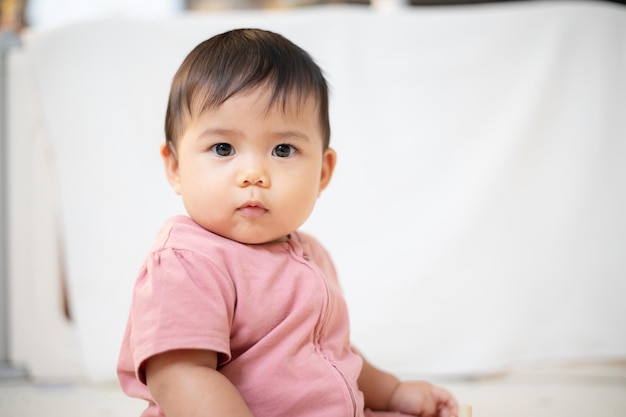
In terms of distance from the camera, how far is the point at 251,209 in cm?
58

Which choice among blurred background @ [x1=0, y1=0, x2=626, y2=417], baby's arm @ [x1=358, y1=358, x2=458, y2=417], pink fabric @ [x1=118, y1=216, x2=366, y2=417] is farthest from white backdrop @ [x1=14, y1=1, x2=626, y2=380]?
pink fabric @ [x1=118, y1=216, x2=366, y2=417]

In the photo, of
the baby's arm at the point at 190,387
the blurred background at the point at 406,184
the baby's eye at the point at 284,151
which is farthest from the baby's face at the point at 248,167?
the blurred background at the point at 406,184

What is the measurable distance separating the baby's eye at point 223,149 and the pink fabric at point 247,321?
6 cm

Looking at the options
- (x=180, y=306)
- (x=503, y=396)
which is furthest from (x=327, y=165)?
(x=503, y=396)

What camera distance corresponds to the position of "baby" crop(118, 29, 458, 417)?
548 mm

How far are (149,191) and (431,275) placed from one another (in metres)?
0.49

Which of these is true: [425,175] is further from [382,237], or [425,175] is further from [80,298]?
[80,298]

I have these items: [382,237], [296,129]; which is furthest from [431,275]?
[296,129]

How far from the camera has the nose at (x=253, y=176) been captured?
564 mm

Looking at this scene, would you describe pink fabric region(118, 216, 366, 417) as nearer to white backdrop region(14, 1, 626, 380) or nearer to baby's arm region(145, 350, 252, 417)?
baby's arm region(145, 350, 252, 417)

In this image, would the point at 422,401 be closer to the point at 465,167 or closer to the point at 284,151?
the point at 284,151

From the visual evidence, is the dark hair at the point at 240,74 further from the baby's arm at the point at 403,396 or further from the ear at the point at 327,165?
the baby's arm at the point at 403,396

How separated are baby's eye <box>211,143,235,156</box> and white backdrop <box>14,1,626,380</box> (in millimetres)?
628

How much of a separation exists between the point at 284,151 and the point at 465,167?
724 mm
